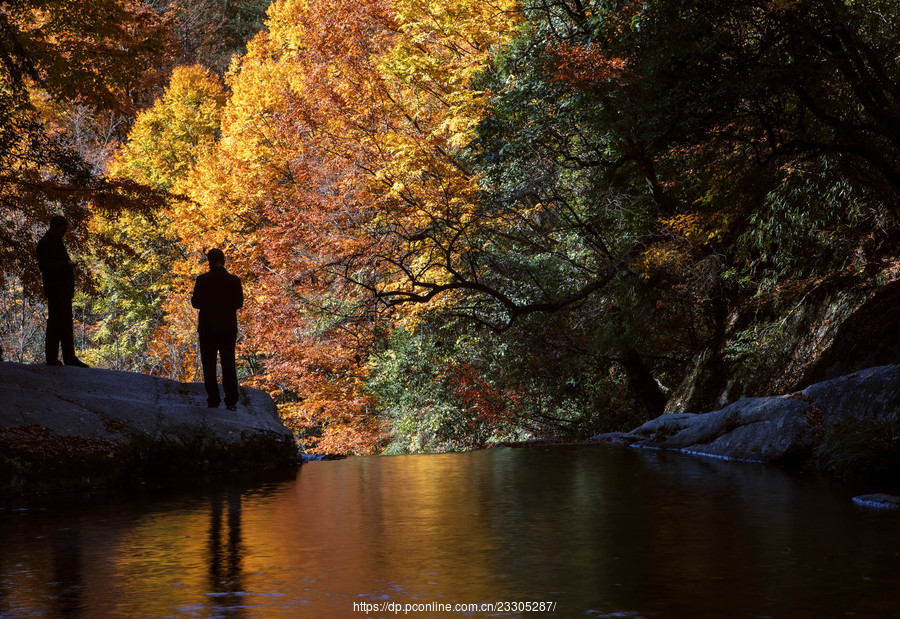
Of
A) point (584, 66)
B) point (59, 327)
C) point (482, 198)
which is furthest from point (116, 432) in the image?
point (482, 198)

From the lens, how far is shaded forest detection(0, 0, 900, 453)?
11.3m

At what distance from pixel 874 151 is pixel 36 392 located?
10184mm

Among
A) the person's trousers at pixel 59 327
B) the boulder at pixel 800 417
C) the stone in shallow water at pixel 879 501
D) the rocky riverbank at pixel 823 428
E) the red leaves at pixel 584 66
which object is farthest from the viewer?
the red leaves at pixel 584 66

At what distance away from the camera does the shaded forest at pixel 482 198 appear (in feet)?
37.2

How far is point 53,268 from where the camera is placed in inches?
396

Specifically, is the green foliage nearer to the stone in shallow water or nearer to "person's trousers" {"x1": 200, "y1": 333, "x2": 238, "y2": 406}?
the stone in shallow water

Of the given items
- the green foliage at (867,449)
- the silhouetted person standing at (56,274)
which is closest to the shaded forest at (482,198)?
the silhouetted person standing at (56,274)

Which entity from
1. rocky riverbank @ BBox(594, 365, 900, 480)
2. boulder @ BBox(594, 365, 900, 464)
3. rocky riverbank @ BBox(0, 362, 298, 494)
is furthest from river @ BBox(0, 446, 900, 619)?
boulder @ BBox(594, 365, 900, 464)

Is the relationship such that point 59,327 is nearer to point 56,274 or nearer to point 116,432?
point 56,274

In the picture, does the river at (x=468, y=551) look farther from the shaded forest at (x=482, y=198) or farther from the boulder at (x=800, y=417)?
the shaded forest at (x=482, y=198)

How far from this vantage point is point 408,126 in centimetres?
2103

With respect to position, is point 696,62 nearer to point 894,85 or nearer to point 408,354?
point 894,85

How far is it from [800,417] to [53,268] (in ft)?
28.7

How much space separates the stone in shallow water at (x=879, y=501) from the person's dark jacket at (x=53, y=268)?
334 inches
